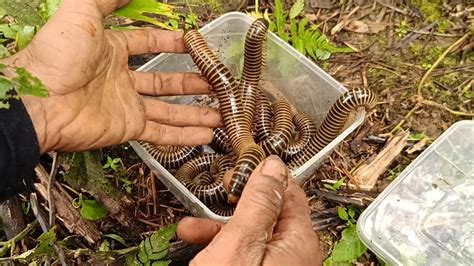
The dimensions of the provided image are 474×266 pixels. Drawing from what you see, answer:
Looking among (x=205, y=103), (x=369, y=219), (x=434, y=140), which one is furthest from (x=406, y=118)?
(x=205, y=103)

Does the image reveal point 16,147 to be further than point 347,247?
No

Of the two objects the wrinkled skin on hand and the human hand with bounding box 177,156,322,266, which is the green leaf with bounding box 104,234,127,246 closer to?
the wrinkled skin on hand

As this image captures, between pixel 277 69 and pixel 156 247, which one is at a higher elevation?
pixel 277 69

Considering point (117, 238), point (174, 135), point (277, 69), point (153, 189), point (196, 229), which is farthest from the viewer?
point (277, 69)

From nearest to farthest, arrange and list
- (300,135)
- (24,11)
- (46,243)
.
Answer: (46,243), (24,11), (300,135)

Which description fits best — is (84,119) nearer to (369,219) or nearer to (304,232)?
(304,232)

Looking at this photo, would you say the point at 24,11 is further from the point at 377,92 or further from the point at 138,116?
the point at 377,92

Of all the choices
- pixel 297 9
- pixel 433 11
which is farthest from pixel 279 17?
pixel 433 11
